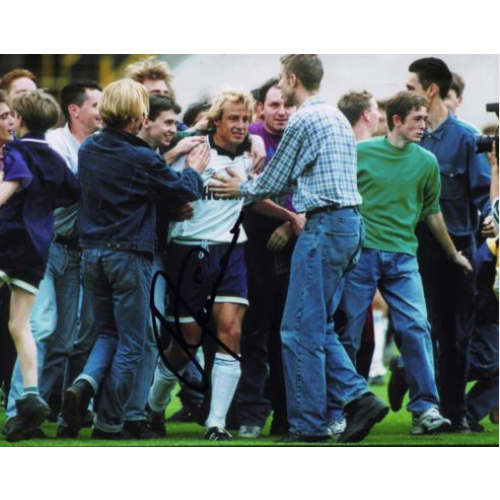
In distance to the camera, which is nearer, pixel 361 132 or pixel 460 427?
pixel 361 132

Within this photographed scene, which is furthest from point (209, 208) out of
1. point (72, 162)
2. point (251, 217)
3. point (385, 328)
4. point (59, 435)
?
point (385, 328)

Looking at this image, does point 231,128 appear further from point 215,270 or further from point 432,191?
point 432,191

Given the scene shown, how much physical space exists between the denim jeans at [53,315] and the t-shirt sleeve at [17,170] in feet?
1.29

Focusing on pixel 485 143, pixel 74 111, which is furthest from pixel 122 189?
pixel 485 143

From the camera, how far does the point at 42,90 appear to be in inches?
319

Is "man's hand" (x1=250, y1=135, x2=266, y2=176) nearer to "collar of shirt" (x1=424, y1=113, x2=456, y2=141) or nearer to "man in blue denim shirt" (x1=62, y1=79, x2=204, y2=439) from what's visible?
"man in blue denim shirt" (x1=62, y1=79, x2=204, y2=439)

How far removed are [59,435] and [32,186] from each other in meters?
1.35

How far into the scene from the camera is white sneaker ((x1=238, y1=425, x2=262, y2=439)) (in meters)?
8.04

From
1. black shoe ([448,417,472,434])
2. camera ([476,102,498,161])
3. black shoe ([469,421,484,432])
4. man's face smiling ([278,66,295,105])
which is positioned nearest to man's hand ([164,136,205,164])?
man's face smiling ([278,66,295,105])

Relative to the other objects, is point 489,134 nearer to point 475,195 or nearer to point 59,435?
point 475,195

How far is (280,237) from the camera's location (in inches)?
318

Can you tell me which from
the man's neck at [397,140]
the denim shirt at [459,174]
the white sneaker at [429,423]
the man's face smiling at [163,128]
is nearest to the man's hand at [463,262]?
the denim shirt at [459,174]

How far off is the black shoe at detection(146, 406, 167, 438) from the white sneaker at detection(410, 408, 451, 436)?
1405 millimetres

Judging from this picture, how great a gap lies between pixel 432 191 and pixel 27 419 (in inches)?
102
